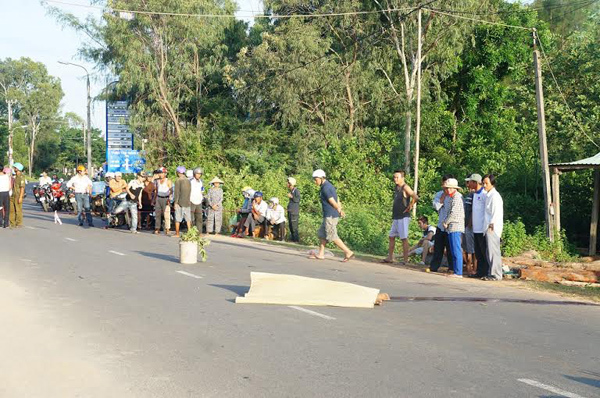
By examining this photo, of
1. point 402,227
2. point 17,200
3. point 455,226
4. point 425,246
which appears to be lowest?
point 425,246

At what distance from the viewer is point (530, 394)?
19.5 feet

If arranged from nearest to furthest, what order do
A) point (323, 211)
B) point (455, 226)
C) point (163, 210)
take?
point (455, 226), point (323, 211), point (163, 210)

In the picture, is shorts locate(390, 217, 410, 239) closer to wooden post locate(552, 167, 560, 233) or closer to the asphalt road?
the asphalt road

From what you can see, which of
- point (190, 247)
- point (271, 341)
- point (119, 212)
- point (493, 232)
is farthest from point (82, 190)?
point (271, 341)

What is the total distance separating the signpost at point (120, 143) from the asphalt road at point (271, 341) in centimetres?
3062

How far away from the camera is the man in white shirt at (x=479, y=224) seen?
1422 centimetres

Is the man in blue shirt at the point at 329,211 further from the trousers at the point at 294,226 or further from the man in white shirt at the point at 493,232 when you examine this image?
the trousers at the point at 294,226

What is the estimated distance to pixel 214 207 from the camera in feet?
77.6

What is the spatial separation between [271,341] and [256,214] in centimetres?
1557

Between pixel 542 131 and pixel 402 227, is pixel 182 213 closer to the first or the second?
pixel 402 227

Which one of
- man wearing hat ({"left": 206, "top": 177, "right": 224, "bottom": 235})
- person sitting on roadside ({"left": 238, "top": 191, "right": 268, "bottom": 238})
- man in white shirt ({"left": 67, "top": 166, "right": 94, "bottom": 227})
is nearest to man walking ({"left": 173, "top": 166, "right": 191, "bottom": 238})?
man wearing hat ({"left": 206, "top": 177, "right": 224, "bottom": 235})

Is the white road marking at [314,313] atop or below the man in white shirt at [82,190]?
below

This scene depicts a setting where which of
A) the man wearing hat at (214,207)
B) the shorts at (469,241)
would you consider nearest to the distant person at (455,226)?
the shorts at (469,241)

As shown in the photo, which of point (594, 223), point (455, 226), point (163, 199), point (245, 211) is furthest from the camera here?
point (594, 223)
